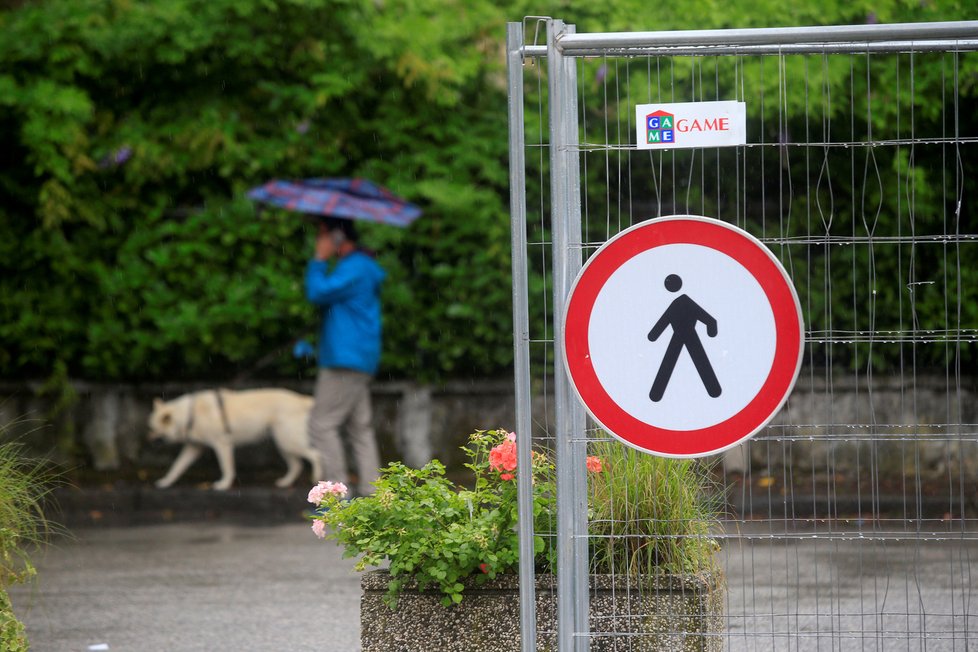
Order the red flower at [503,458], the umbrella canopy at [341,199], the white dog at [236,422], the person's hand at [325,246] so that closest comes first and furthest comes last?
the red flower at [503,458] → the person's hand at [325,246] → the umbrella canopy at [341,199] → the white dog at [236,422]

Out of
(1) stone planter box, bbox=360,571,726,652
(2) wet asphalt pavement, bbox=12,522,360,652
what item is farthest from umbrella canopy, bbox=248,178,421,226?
(1) stone planter box, bbox=360,571,726,652

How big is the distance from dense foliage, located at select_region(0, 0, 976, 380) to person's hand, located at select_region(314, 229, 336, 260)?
122cm

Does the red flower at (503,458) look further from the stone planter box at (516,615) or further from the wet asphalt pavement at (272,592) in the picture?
the wet asphalt pavement at (272,592)

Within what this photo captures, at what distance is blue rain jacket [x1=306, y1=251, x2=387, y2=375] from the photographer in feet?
33.1

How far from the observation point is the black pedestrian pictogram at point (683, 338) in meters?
3.59

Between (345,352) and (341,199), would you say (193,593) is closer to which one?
(345,352)

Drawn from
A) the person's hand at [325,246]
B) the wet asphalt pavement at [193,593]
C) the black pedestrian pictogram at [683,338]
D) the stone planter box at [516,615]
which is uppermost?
the person's hand at [325,246]

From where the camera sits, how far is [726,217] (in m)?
11.7

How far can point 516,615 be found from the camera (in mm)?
4531

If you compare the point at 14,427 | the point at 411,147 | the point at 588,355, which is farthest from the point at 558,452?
the point at 14,427

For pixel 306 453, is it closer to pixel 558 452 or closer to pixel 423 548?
pixel 423 548

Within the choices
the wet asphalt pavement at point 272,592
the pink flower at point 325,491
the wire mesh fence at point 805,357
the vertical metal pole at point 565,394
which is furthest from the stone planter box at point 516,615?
the wet asphalt pavement at point 272,592

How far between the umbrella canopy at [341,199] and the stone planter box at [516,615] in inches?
240

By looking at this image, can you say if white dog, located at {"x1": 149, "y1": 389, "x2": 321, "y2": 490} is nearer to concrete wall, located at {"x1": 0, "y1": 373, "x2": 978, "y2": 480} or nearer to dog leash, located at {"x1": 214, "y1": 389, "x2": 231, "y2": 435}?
dog leash, located at {"x1": 214, "y1": 389, "x2": 231, "y2": 435}
